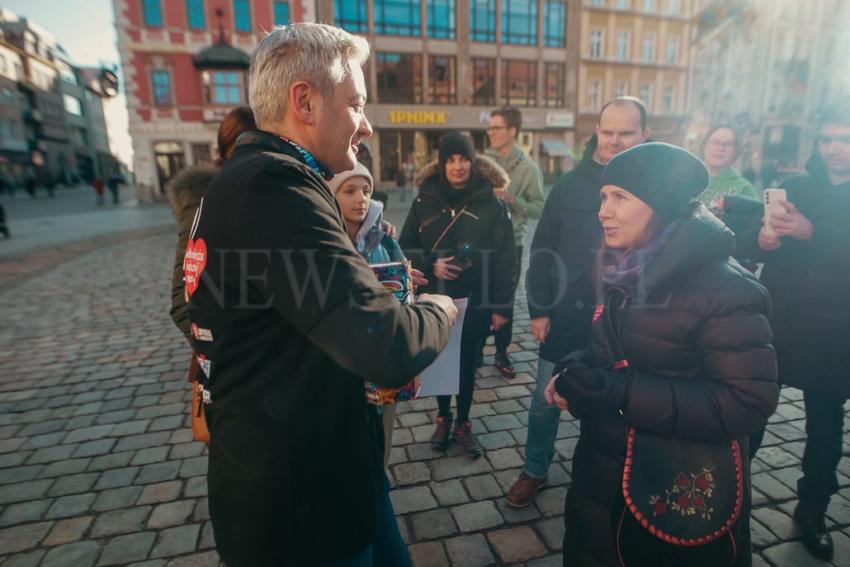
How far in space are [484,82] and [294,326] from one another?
3419 centimetres

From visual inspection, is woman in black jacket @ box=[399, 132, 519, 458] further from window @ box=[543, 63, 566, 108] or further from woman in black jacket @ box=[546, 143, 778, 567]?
window @ box=[543, 63, 566, 108]

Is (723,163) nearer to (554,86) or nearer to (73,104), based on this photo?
(554,86)

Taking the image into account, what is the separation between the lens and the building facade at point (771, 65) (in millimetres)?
35562

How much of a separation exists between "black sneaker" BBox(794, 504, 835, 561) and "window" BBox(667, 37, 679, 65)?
138 ft

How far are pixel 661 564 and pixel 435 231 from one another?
8.07 feet

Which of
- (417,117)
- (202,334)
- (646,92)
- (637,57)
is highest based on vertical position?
(637,57)

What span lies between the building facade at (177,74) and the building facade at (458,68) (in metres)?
4.89

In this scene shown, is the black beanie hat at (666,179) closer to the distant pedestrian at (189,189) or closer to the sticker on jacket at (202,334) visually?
the sticker on jacket at (202,334)

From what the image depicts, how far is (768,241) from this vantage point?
2.60m

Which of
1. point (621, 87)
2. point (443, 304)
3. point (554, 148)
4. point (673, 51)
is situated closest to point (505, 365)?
point (443, 304)

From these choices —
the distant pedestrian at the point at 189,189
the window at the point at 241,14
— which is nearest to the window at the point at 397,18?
the window at the point at 241,14

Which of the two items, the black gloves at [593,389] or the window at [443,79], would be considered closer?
the black gloves at [593,389]

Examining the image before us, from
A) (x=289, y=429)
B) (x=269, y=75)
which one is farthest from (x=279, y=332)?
(x=269, y=75)

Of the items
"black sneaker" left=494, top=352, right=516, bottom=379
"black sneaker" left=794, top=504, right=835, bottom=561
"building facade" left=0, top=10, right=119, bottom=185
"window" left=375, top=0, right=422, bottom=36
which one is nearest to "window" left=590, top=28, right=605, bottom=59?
"window" left=375, top=0, right=422, bottom=36
